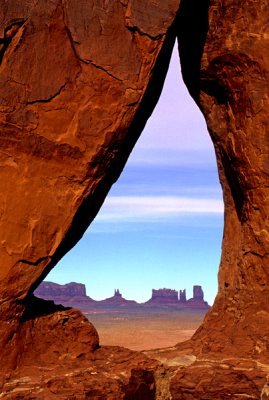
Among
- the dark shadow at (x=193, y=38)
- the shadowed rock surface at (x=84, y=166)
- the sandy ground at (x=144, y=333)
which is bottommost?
the sandy ground at (x=144, y=333)

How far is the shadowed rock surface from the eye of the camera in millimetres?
5508

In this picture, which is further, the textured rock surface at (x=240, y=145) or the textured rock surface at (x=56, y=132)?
the textured rock surface at (x=240, y=145)

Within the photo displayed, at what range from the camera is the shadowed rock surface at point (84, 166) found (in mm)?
5508

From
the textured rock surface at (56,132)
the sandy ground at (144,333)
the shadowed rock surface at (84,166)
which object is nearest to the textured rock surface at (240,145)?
the shadowed rock surface at (84,166)

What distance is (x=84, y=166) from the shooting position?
224 inches

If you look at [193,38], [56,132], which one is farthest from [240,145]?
[56,132]

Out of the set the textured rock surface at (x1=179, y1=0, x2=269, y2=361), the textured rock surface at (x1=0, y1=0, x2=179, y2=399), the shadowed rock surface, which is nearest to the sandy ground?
the textured rock surface at (x1=179, y1=0, x2=269, y2=361)

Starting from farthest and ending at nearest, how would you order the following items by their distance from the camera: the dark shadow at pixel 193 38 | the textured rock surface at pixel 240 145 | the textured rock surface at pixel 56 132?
1. the dark shadow at pixel 193 38
2. the textured rock surface at pixel 240 145
3. the textured rock surface at pixel 56 132

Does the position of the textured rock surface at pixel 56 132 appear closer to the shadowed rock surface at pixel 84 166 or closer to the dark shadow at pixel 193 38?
the shadowed rock surface at pixel 84 166

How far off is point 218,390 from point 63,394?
1563 mm

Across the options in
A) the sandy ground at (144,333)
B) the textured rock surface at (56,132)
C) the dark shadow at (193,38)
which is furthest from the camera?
the sandy ground at (144,333)

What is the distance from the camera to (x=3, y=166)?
216 inches

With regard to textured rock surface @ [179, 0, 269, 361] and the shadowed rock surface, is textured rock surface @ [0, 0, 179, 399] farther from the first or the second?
textured rock surface @ [179, 0, 269, 361]

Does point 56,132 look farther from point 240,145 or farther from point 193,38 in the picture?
point 193,38
